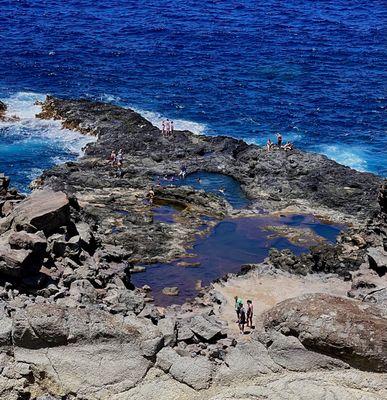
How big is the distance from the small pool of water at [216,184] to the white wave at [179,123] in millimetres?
13075

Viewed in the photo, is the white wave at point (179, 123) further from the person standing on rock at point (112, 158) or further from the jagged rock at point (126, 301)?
the jagged rock at point (126, 301)

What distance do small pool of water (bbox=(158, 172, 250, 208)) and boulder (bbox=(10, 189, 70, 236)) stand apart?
19.0 meters

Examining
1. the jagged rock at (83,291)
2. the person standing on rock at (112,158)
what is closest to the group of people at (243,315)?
the jagged rock at (83,291)

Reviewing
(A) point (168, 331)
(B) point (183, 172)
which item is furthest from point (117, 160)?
(A) point (168, 331)

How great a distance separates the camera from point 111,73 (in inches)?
3561

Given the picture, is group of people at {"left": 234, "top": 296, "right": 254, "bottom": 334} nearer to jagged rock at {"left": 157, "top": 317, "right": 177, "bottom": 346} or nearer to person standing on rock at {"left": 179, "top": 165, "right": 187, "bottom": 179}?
jagged rock at {"left": 157, "top": 317, "right": 177, "bottom": 346}

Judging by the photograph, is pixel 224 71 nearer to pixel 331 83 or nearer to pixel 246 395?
pixel 331 83

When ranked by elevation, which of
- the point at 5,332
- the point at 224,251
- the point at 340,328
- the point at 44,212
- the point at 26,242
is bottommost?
the point at 224,251

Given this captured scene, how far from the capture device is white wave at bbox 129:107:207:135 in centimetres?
7225

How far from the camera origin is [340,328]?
25.8 metres

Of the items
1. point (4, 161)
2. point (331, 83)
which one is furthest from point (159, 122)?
point (331, 83)

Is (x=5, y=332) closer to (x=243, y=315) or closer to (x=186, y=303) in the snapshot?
(x=243, y=315)

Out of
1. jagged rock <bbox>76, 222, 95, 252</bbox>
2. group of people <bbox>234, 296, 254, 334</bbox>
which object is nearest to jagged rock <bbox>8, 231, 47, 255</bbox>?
jagged rock <bbox>76, 222, 95, 252</bbox>

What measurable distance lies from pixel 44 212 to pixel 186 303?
34.0ft
